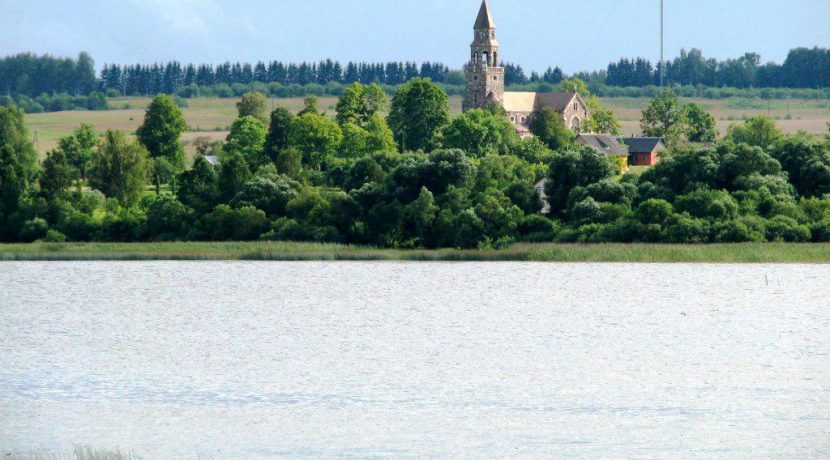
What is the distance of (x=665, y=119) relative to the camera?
106125mm

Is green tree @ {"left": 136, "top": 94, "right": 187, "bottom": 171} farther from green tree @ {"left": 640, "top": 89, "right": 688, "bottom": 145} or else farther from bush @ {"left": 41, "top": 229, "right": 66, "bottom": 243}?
green tree @ {"left": 640, "top": 89, "right": 688, "bottom": 145}

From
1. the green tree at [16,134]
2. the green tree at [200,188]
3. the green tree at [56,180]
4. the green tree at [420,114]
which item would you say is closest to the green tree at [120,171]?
the green tree at [56,180]

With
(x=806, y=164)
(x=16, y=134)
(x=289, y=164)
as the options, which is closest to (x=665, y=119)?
(x=16, y=134)

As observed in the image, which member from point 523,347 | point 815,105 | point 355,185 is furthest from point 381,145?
point 815,105

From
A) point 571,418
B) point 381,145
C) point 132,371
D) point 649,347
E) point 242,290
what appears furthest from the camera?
point 381,145

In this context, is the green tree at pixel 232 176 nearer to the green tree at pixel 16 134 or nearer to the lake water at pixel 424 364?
the lake water at pixel 424 364

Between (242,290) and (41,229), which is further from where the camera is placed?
(41,229)

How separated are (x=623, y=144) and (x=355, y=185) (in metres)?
48.1

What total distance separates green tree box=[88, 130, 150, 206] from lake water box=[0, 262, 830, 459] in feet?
87.1

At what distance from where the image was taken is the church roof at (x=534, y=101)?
136 metres

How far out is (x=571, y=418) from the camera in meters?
19.2

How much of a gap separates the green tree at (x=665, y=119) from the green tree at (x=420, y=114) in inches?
847

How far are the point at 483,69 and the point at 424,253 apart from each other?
9627 centimetres

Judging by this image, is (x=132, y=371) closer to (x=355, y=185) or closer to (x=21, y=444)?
(x=21, y=444)
